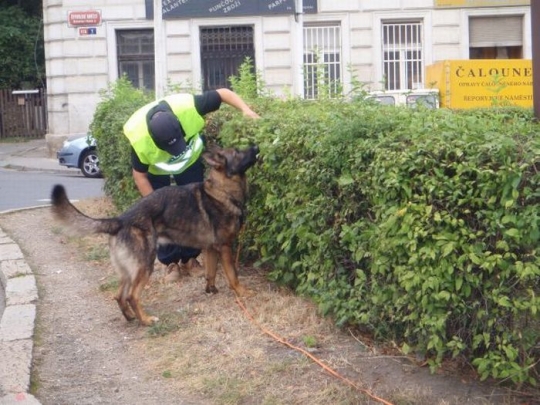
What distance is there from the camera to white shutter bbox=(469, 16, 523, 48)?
90.8 ft

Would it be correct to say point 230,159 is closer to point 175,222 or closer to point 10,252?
point 175,222

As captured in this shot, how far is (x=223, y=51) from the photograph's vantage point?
2773 centimetres

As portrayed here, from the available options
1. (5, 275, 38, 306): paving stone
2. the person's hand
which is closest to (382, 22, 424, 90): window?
(5, 275, 38, 306): paving stone

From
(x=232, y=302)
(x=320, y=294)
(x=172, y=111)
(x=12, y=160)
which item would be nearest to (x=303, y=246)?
(x=320, y=294)

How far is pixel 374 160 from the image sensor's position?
5.60 metres

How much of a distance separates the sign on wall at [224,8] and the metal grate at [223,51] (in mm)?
470

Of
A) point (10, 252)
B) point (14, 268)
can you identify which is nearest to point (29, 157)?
point (10, 252)

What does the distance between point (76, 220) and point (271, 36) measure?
20663mm

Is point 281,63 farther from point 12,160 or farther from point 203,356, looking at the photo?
point 203,356

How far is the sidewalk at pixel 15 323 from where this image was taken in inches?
232

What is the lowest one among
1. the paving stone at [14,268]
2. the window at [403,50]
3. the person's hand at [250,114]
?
the paving stone at [14,268]

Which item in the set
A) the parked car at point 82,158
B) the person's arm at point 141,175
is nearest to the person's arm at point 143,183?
the person's arm at point 141,175

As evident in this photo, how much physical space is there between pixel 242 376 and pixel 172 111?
2681 millimetres

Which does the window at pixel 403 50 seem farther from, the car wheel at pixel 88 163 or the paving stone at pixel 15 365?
the paving stone at pixel 15 365
